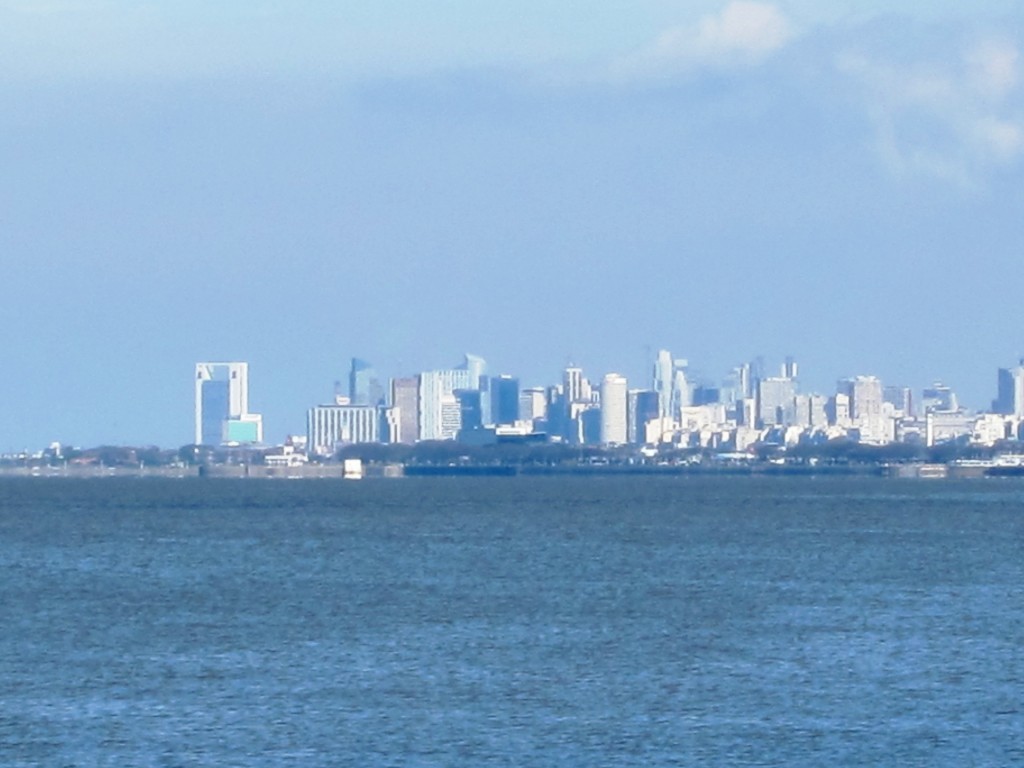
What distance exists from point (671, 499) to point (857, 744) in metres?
131

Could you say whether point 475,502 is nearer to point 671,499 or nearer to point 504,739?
point 671,499

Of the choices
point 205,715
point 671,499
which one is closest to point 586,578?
point 205,715

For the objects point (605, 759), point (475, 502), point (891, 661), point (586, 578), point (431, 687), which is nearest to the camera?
point (605, 759)

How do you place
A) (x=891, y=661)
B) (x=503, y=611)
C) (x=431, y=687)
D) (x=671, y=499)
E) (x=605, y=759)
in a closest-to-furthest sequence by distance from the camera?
1. (x=605, y=759)
2. (x=431, y=687)
3. (x=891, y=661)
4. (x=503, y=611)
5. (x=671, y=499)

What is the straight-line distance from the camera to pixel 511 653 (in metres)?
41.2

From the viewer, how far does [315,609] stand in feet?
168

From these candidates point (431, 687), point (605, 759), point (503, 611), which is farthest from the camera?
point (503, 611)

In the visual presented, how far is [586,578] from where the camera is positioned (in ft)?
205

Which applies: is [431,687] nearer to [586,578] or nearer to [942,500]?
[586,578]

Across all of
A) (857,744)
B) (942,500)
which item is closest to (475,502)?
(942,500)

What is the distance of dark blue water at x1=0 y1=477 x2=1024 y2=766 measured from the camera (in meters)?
30.8

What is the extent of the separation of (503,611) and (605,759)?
68.7 feet

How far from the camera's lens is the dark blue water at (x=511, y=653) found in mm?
30828

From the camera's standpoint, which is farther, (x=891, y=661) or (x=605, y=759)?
(x=891, y=661)
